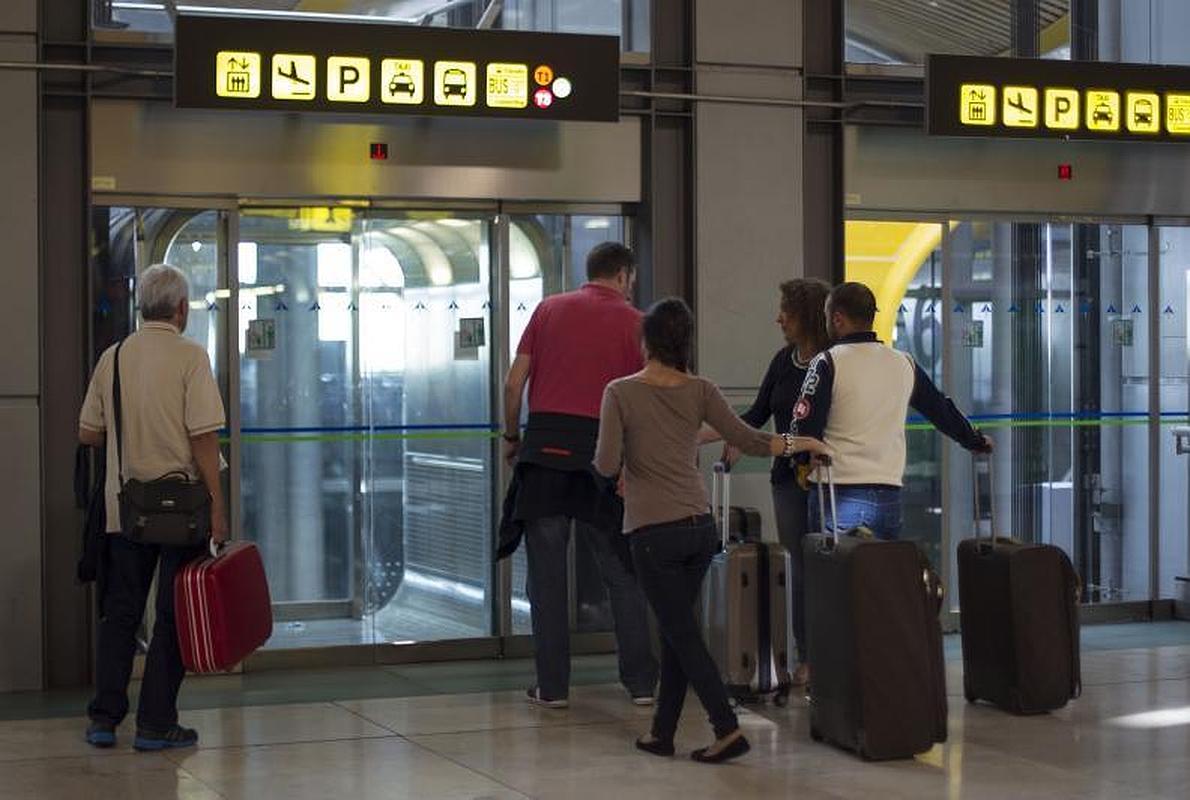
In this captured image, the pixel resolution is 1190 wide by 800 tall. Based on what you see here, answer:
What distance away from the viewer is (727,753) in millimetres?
6438

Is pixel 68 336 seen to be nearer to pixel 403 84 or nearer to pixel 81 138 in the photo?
pixel 81 138

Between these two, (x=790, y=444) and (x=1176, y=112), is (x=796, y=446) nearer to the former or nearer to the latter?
(x=790, y=444)

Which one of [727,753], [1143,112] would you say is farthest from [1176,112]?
[727,753]

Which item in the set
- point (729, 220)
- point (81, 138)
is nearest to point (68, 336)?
point (81, 138)

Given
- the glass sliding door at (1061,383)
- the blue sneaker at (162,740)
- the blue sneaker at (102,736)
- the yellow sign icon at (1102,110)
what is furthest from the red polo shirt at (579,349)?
the yellow sign icon at (1102,110)

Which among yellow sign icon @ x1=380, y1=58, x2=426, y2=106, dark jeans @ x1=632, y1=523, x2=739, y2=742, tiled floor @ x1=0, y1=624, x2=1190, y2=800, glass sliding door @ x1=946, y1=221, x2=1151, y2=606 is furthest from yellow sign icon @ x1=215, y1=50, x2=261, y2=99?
glass sliding door @ x1=946, y1=221, x2=1151, y2=606

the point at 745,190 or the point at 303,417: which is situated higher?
the point at 745,190

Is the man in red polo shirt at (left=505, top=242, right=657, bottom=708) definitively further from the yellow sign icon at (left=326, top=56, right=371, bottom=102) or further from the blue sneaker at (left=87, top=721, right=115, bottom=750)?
the blue sneaker at (left=87, top=721, right=115, bottom=750)

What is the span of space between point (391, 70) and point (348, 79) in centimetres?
21

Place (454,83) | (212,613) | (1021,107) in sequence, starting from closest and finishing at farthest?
(212,613) → (454,83) → (1021,107)

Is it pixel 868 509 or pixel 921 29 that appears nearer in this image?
pixel 868 509

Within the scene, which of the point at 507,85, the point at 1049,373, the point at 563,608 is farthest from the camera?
the point at 1049,373

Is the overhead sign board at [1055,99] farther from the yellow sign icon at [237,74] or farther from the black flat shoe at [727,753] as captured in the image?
the black flat shoe at [727,753]

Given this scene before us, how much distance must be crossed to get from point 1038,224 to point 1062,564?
3458mm
